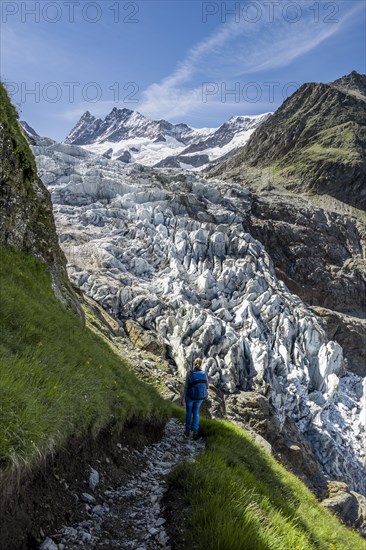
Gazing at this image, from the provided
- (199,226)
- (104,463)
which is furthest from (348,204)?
(104,463)

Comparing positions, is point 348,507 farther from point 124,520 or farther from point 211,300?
point 211,300

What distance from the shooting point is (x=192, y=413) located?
11.7 meters

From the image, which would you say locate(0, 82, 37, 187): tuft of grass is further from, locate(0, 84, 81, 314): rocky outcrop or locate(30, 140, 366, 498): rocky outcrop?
locate(30, 140, 366, 498): rocky outcrop

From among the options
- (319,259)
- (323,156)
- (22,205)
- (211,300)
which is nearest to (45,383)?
(22,205)

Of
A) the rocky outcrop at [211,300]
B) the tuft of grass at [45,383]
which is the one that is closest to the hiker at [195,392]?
the tuft of grass at [45,383]

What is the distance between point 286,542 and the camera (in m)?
4.95

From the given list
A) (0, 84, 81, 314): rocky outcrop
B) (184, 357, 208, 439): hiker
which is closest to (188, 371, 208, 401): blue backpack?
(184, 357, 208, 439): hiker

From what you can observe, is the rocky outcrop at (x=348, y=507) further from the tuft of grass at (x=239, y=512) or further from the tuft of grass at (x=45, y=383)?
the tuft of grass at (x=45, y=383)

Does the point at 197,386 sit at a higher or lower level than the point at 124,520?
higher

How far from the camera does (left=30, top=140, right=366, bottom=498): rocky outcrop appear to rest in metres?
50.5

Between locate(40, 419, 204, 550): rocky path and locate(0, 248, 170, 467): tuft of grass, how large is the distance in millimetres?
983

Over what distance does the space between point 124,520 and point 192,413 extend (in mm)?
6453

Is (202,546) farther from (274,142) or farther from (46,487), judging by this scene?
(274,142)

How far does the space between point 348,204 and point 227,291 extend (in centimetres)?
12044
